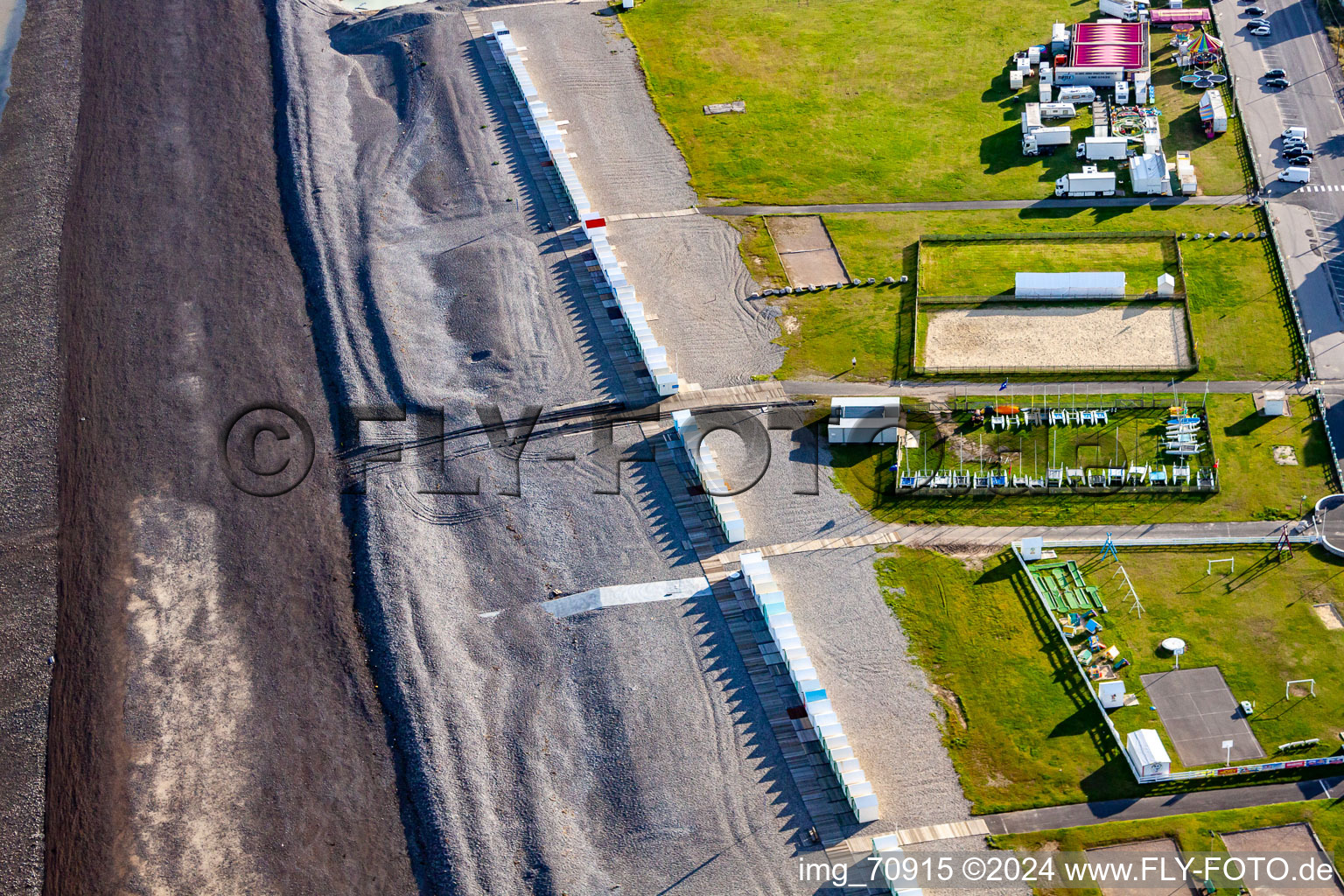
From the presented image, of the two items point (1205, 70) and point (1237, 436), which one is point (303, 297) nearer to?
point (1237, 436)

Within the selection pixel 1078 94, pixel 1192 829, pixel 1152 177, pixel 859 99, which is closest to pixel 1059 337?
pixel 1152 177

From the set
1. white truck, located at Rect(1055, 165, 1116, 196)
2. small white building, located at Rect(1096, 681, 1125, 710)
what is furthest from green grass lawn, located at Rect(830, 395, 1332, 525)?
white truck, located at Rect(1055, 165, 1116, 196)

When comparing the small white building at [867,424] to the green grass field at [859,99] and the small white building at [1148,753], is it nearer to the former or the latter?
the small white building at [1148,753]

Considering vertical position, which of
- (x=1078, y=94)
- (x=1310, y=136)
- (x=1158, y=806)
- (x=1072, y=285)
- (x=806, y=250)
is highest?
(x=1310, y=136)

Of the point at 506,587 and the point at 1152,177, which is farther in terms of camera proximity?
the point at 1152,177

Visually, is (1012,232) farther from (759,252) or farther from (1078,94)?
(759,252)

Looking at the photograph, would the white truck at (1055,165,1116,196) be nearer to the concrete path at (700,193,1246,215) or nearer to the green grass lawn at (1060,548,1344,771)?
the concrete path at (700,193,1246,215)

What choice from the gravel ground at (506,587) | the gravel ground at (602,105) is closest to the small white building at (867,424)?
the gravel ground at (506,587)
